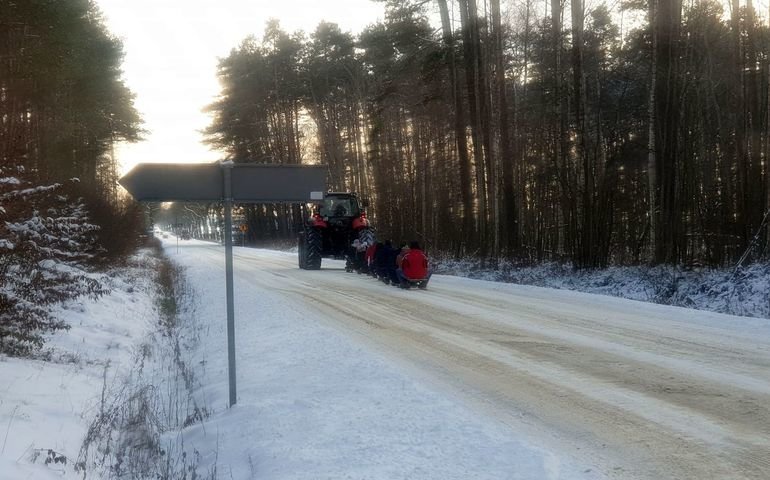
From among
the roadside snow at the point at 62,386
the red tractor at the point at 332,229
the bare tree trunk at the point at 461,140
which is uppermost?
the bare tree trunk at the point at 461,140

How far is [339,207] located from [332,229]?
2.71 ft

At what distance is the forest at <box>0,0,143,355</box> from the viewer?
7527 mm

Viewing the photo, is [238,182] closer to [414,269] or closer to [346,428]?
[346,428]

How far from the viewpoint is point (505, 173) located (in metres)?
20.0

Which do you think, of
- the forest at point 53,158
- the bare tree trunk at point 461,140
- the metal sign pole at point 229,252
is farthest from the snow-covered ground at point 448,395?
→ the bare tree trunk at point 461,140

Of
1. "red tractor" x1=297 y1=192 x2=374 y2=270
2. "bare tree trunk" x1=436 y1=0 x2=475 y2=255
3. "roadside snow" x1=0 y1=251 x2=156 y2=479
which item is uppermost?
"bare tree trunk" x1=436 y1=0 x2=475 y2=255

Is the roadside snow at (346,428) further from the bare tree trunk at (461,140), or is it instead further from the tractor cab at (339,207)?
the bare tree trunk at (461,140)

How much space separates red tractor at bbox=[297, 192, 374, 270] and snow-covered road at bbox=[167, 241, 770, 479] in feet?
31.0

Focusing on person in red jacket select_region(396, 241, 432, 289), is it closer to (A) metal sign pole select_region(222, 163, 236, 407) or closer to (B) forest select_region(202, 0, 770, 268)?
(B) forest select_region(202, 0, 770, 268)

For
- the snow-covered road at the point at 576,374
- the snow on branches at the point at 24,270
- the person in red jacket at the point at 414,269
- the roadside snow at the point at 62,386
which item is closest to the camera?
the snow-covered road at the point at 576,374

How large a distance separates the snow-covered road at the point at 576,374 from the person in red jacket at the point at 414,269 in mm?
2400

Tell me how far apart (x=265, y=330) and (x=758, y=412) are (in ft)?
21.6

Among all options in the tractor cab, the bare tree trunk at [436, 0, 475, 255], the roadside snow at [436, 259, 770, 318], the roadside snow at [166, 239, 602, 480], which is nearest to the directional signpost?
the roadside snow at [166, 239, 602, 480]

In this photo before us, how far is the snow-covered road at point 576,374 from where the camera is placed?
3855mm
